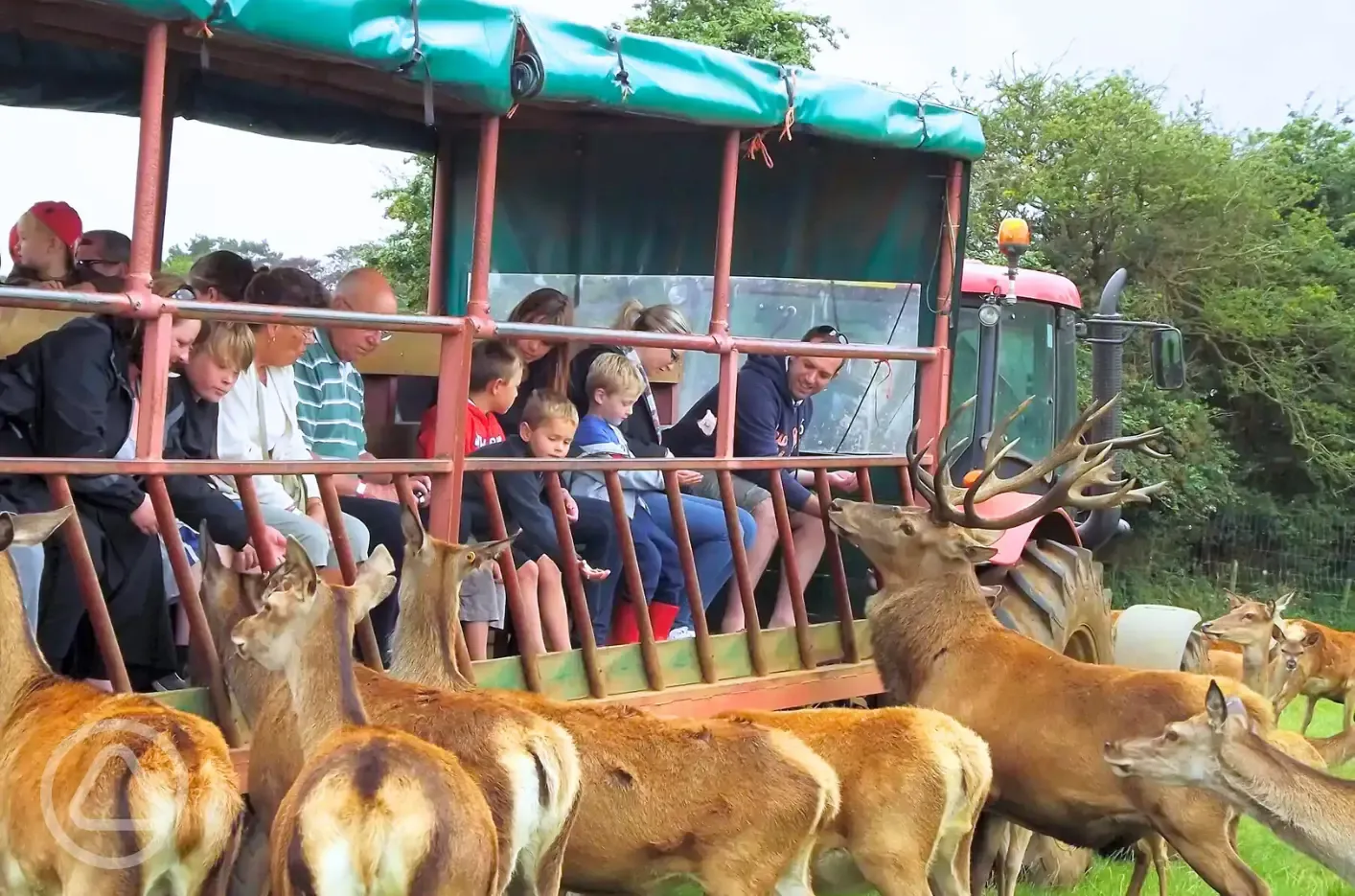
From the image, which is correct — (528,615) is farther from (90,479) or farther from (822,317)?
(822,317)

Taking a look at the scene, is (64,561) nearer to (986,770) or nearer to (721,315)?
(721,315)

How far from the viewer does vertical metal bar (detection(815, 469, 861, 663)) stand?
6.52 m

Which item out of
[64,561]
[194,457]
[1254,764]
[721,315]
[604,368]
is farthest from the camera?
[604,368]

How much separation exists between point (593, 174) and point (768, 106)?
6.80ft

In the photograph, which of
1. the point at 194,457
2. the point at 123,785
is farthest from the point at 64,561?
the point at 123,785

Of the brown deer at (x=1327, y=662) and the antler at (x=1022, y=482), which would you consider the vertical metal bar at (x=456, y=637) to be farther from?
the brown deer at (x=1327, y=662)

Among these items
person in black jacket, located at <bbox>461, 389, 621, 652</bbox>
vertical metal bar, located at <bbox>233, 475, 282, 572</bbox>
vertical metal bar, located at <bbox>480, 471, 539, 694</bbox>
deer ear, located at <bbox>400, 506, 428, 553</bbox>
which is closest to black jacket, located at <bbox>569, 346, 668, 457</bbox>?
person in black jacket, located at <bbox>461, 389, 621, 652</bbox>

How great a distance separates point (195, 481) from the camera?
506cm

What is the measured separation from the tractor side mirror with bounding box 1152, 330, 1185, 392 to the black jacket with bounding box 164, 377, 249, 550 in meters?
5.04

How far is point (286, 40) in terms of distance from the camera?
4.33 metres

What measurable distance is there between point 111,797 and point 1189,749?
365cm

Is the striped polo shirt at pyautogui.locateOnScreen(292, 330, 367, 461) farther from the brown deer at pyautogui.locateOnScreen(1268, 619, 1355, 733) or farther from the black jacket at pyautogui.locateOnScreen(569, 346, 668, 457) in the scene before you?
the brown deer at pyautogui.locateOnScreen(1268, 619, 1355, 733)
